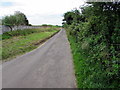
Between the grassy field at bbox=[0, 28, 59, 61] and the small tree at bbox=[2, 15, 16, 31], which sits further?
the small tree at bbox=[2, 15, 16, 31]

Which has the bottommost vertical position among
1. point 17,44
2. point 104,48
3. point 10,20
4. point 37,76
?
point 37,76

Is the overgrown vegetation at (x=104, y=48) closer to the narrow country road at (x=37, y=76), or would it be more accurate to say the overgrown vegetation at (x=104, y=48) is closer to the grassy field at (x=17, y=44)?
the narrow country road at (x=37, y=76)

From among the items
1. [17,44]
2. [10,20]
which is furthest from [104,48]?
[10,20]

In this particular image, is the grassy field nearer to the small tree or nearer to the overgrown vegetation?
the small tree

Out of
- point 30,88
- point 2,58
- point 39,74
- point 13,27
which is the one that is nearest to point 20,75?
point 39,74

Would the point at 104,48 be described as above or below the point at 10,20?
below

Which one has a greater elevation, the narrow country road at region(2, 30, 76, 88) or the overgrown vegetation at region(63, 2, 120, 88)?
the overgrown vegetation at region(63, 2, 120, 88)

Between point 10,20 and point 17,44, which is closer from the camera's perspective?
point 17,44

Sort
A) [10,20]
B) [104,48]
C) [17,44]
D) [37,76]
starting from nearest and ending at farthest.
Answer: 1. [104,48]
2. [37,76]
3. [17,44]
4. [10,20]

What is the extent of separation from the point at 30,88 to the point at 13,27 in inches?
927

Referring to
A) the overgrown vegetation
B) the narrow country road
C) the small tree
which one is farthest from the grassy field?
the overgrown vegetation

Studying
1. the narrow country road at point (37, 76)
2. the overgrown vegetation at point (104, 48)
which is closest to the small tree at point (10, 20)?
the narrow country road at point (37, 76)

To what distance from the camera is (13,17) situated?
1001 inches

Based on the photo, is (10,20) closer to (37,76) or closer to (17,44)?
(17,44)
